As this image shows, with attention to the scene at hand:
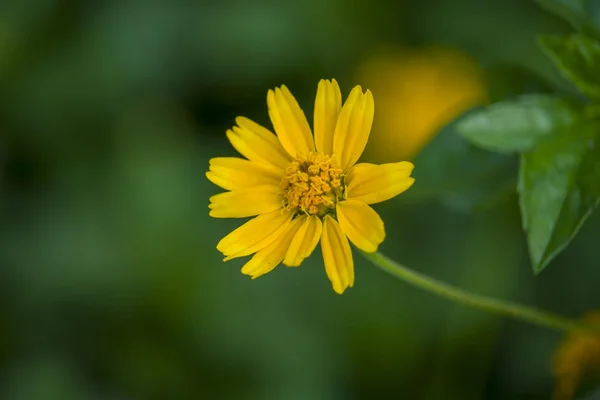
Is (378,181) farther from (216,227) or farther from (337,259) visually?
(216,227)

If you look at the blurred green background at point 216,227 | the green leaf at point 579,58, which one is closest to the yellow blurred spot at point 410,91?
the blurred green background at point 216,227

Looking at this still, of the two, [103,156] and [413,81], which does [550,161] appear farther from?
[103,156]

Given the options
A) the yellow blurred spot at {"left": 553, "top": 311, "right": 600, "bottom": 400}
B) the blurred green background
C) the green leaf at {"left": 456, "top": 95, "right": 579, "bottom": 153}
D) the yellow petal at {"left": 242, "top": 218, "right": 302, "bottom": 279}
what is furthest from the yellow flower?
Answer: the blurred green background

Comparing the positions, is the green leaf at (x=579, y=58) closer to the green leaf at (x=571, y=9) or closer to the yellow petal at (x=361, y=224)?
the green leaf at (x=571, y=9)

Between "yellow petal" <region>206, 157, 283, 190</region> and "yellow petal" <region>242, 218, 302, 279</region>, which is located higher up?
"yellow petal" <region>206, 157, 283, 190</region>

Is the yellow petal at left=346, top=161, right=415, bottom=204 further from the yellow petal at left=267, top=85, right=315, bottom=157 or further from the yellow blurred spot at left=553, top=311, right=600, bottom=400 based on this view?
the yellow blurred spot at left=553, top=311, right=600, bottom=400

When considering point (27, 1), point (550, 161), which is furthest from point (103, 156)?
point (550, 161)

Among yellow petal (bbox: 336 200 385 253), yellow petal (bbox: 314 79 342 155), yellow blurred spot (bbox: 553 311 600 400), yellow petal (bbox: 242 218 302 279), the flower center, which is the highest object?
yellow petal (bbox: 314 79 342 155)
